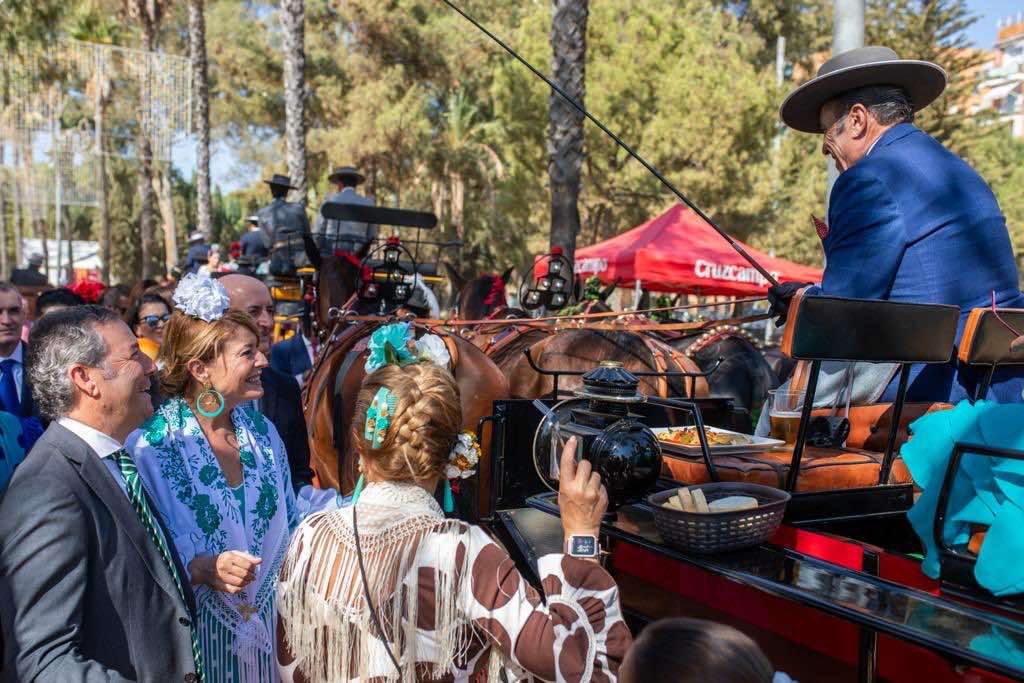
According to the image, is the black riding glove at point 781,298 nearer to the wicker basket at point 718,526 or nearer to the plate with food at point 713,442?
the plate with food at point 713,442

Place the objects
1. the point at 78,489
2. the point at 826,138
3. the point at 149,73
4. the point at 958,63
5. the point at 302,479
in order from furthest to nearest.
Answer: the point at 958,63 < the point at 149,73 < the point at 302,479 < the point at 826,138 < the point at 78,489

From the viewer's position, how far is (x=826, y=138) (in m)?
3.12

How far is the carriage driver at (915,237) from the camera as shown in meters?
2.71

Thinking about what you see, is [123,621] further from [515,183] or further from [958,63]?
[958,63]

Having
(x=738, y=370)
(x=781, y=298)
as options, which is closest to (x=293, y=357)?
(x=738, y=370)

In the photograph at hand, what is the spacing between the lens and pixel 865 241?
2.72 meters

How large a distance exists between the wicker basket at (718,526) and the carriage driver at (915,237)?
79 cm

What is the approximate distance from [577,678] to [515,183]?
837 inches

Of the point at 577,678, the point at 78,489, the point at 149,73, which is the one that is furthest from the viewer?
the point at 149,73

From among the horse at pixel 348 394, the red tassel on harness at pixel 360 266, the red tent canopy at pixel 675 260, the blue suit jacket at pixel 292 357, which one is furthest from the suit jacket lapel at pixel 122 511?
the red tent canopy at pixel 675 260

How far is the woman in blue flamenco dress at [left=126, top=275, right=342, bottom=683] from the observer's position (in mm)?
2654

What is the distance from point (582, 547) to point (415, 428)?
0.51m

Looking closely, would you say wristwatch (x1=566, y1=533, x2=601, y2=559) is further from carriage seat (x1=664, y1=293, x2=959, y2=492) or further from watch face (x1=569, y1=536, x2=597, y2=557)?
carriage seat (x1=664, y1=293, x2=959, y2=492)

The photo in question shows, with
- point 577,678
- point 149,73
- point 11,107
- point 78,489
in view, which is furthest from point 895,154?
point 149,73
